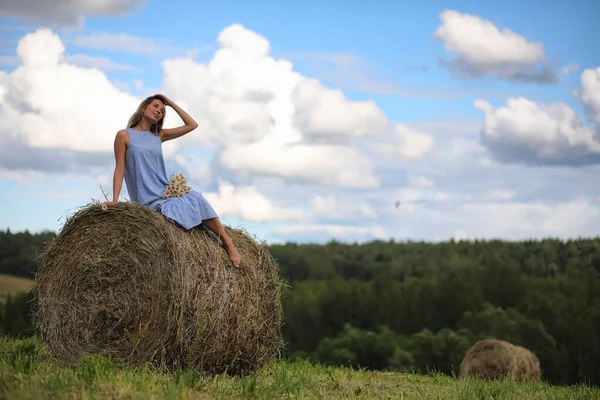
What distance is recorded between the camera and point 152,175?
33.3ft

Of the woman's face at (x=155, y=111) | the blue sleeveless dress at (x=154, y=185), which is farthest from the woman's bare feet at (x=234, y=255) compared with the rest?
the woman's face at (x=155, y=111)

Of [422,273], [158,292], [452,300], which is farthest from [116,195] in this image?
Result: [422,273]

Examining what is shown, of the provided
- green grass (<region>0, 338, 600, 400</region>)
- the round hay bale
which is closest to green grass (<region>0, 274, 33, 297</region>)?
green grass (<region>0, 338, 600, 400</region>)

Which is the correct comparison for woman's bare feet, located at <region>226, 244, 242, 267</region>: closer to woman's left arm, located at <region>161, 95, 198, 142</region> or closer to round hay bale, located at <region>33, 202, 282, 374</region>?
round hay bale, located at <region>33, 202, 282, 374</region>

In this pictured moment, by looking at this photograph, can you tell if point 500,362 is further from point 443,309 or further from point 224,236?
point 443,309

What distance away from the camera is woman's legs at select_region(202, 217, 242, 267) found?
991cm

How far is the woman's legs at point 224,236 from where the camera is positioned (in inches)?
390

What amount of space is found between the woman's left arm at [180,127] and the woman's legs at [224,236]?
4.74 ft

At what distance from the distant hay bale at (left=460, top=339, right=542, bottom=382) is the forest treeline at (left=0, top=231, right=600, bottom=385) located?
15.5 meters

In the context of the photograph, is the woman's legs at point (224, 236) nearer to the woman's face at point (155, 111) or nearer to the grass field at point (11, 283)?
the woman's face at point (155, 111)

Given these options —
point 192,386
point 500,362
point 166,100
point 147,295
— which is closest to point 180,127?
point 166,100

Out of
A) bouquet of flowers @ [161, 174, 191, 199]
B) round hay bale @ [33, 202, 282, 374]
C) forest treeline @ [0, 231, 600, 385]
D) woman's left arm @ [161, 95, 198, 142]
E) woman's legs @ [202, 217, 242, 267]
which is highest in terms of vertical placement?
woman's left arm @ [161, 95, 198, 142]

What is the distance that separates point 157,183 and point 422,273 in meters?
74.3

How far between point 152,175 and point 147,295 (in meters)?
1.60
